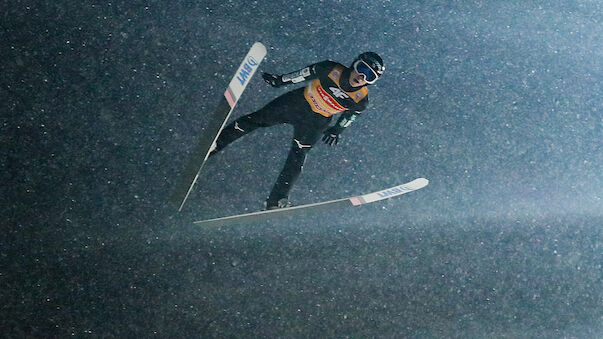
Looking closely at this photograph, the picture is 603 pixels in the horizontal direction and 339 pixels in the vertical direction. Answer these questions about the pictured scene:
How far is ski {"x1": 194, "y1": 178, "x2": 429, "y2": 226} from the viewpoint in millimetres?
2164

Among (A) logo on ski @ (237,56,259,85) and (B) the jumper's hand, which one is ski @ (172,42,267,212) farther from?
(B) the jumper's hand

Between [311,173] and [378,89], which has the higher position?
[378,89]

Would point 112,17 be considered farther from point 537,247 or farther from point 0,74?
point 537,247

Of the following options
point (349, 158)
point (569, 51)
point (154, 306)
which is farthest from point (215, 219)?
point (569, 51)

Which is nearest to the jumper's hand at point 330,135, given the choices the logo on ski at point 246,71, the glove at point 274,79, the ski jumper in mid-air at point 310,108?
the ski jumper in mid-air at point 310,108

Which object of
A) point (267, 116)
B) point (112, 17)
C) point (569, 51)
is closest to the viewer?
point (267, 116)

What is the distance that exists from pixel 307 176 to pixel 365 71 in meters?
0.58

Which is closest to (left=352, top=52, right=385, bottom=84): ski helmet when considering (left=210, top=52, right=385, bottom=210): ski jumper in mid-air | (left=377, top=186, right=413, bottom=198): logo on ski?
(left=210, top=52, right=385, bottom=210): ski jumper in mid-air

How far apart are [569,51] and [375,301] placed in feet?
4.37

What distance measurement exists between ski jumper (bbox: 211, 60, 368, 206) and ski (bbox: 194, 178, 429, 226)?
0.06 meters

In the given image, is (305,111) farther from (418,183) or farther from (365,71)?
(418,183)

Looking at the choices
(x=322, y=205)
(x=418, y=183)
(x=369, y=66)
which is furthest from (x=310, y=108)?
(x=418, y=183)

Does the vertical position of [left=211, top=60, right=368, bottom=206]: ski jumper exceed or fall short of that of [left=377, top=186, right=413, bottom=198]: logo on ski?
it exceeds it

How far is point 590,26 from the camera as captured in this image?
264cm
